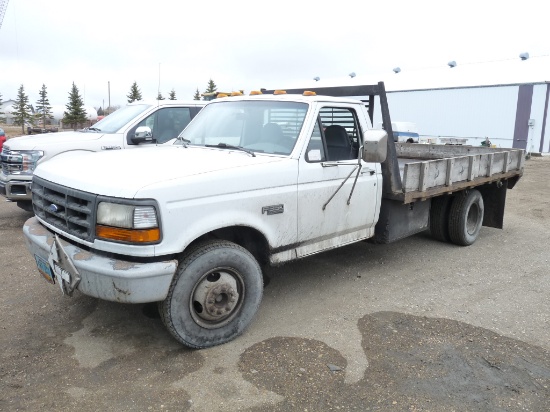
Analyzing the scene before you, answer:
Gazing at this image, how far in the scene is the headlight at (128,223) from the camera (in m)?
3.26

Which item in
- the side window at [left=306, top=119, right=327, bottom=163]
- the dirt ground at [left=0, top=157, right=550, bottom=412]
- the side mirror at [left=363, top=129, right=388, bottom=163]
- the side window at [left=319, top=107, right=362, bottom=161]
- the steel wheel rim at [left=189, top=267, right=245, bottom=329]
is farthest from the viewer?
the side window at [left=319, top=107, right=362, bottom=161]

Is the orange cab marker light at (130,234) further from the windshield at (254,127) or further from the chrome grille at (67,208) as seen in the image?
the windshield at (254,127)

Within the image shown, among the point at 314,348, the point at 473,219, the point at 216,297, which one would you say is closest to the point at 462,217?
the point at 473,219

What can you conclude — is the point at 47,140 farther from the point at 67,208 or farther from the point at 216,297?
the point at 216,297

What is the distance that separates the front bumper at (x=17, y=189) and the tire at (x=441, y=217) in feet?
19.3

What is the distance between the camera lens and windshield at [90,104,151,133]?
7672 mm

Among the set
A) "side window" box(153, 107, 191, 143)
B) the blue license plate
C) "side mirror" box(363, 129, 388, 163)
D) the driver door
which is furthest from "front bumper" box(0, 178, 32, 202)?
"side mirror" box(363, 129, 388, 163)

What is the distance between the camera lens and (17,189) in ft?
23.3

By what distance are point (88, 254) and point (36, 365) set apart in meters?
0.90

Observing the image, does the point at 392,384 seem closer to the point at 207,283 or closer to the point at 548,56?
the point at 207,283

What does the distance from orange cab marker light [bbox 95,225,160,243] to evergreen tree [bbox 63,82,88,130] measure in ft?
199

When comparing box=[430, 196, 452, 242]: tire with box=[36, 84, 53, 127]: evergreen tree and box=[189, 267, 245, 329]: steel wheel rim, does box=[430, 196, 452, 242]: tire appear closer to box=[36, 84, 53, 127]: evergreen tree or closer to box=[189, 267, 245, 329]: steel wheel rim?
box=[189, 267, 245, 329]: steel wheel rim

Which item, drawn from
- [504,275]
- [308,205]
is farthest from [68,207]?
[504,275]

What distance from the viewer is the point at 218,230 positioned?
13.0ft
